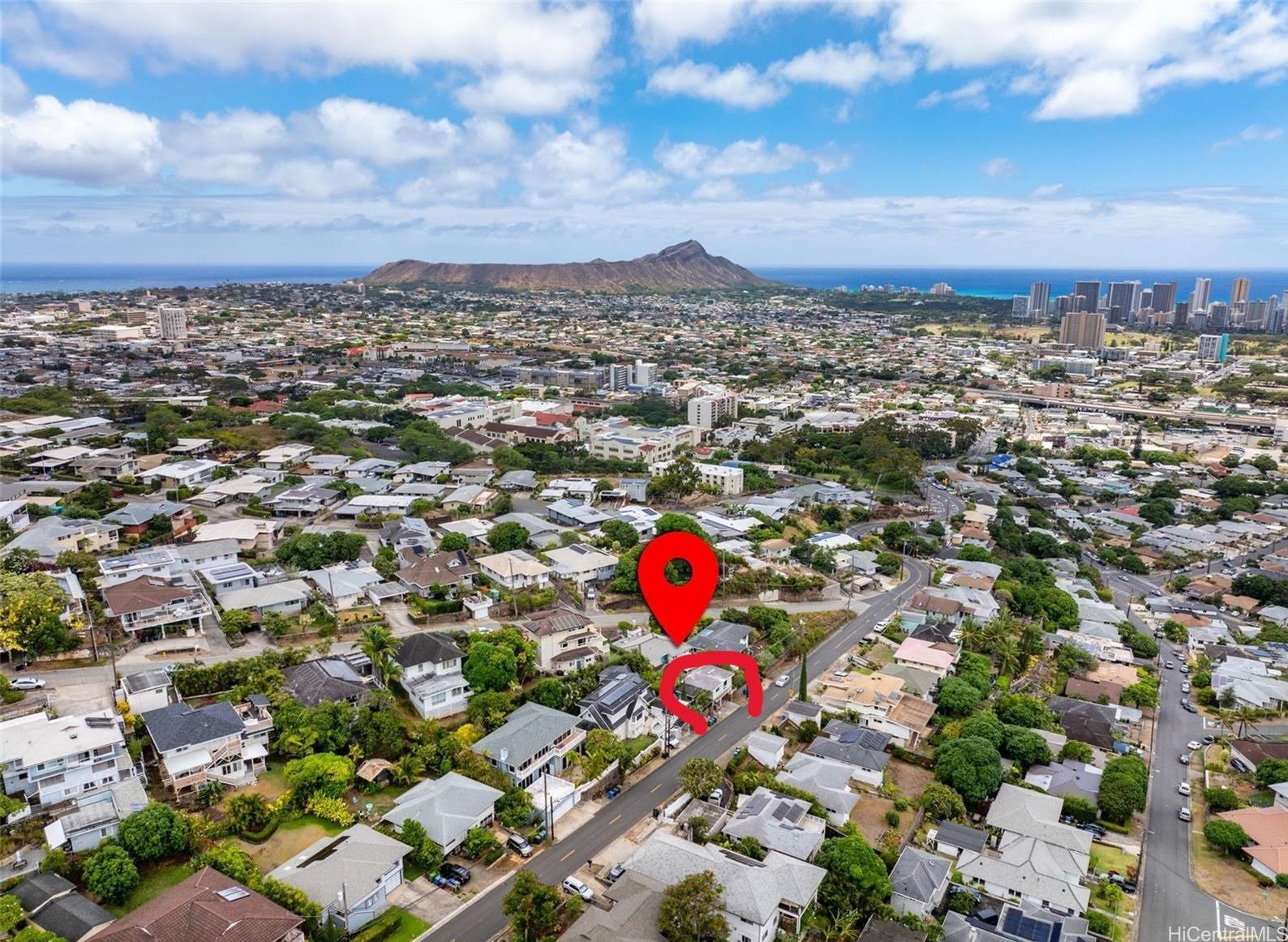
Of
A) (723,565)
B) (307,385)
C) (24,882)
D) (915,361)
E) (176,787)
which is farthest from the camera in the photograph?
(915,361)

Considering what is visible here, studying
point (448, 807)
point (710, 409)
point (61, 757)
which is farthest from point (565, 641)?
point (710, 409)

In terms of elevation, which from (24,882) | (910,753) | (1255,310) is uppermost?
(1255,310)

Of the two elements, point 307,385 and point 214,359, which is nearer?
point 307,385

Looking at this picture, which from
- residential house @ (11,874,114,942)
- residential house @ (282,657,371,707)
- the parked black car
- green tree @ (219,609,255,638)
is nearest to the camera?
residential house @ (11,874,114,942)

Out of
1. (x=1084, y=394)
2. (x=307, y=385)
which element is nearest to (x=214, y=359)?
(x=307, y=385)

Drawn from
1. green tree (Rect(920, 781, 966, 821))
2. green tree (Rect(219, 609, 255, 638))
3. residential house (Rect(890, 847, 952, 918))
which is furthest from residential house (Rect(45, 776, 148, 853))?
green tree (Rect(920, 781, 966, 821))

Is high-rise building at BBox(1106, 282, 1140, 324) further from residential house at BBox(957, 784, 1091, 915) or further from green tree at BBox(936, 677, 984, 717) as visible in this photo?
residential house at BBox(957, 784, 1091, 915)

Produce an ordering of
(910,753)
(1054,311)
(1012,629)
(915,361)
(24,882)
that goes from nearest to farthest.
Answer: (24,882) → (910,753) → (1012,629) → (915,361) → (1054,311)

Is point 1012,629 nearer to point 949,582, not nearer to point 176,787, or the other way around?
point 949,582
